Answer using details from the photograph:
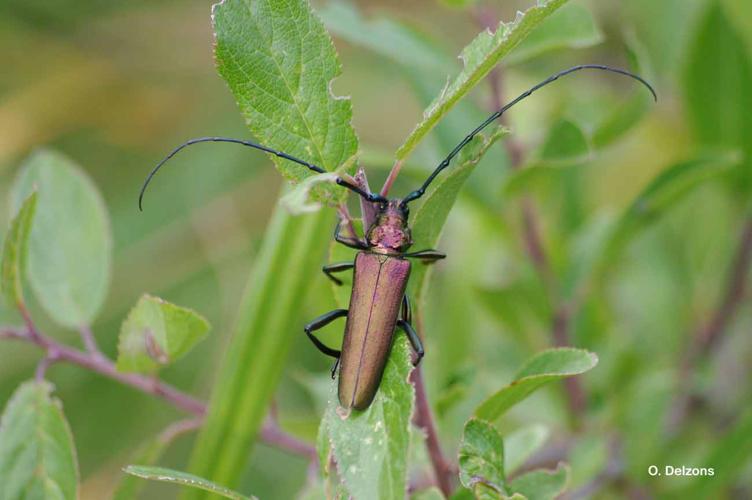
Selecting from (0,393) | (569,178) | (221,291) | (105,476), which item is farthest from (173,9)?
(569,178)

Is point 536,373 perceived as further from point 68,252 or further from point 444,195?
point 68,252

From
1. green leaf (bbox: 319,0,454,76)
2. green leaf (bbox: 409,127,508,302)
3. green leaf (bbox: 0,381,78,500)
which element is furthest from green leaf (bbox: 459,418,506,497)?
green leaf (bbox: 319,0,454,76)

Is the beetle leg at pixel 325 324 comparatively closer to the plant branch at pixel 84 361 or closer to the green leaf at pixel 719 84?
the plant branch at pixel 84 361

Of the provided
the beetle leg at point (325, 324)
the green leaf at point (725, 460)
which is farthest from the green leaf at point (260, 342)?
the green leaf at point (725, 460)

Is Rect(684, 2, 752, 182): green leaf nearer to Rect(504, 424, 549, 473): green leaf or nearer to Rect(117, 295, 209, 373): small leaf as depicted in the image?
Rect(504, 424, 549, 473): green leaf

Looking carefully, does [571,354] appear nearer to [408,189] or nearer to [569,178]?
[569,178]

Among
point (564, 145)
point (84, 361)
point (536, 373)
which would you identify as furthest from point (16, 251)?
point (564, 145)
